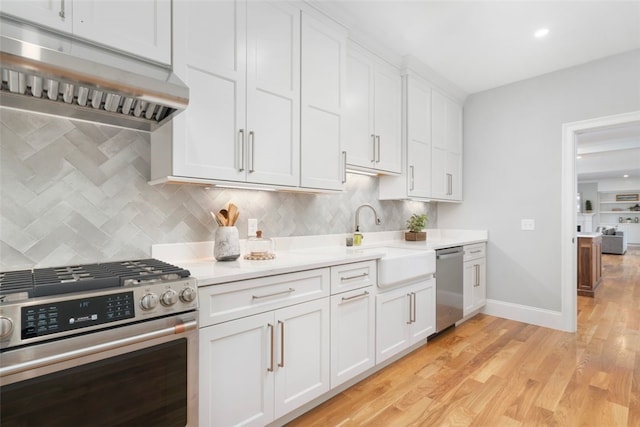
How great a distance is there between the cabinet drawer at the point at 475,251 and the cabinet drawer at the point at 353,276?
1.68m

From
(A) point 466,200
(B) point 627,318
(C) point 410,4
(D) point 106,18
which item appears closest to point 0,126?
(D) point 106,18

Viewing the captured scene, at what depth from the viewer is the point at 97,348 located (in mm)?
1104

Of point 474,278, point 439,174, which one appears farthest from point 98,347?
point 474,278

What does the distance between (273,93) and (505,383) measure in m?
2.55

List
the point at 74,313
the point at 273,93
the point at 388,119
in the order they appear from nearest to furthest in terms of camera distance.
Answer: the point at 74,313
the point at 273,93
the point at 388,119

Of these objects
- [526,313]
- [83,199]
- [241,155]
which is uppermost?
[241,155]

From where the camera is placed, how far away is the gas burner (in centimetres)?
105

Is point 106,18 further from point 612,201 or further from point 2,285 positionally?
point 612,201

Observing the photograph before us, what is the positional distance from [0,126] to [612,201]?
17.2 m

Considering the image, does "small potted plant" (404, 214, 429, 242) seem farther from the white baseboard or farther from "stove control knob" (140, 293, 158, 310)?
"stove control knob" (140, 293, 158, 310)

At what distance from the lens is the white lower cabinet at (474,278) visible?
3.49 metres

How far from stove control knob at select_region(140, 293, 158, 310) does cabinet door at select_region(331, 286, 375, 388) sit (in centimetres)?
107

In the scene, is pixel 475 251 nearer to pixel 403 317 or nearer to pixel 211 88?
pixel 403 317

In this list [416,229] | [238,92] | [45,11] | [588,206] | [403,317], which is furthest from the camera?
[588,206]
